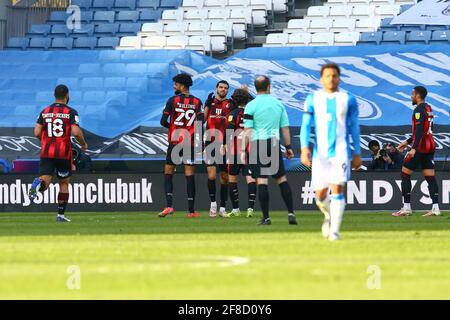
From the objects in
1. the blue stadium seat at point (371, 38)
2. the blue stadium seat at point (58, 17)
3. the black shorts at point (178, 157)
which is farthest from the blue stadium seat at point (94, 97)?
the black shorts at point (178, 157)

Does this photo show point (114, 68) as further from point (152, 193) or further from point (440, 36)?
point (440, 36)

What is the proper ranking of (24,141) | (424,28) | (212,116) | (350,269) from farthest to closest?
(424,28) < (24,141) < (212,116) < (350,269)

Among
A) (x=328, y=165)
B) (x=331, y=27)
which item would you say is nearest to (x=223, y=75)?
(x=331, y=27)

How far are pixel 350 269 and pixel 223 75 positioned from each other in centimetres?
2099

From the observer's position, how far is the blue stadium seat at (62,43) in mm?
36562

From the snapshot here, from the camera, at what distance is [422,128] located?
21641mm

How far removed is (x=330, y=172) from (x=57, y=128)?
22.9ft

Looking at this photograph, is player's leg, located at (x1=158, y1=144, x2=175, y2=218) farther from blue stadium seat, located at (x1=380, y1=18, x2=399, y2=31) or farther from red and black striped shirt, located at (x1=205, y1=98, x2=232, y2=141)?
blue stadium seat, located at (x1=380, y1=18, x2=399, y2=31)

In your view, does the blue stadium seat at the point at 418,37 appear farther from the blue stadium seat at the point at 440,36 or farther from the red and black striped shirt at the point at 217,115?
the red and black striped shirt at the point at 217,115

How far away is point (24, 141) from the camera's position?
30000 millimetres

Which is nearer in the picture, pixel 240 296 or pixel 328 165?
pixel 240 296

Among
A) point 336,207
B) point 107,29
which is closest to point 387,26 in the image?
point 107,29

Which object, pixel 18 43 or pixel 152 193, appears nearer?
pixel 152 193
